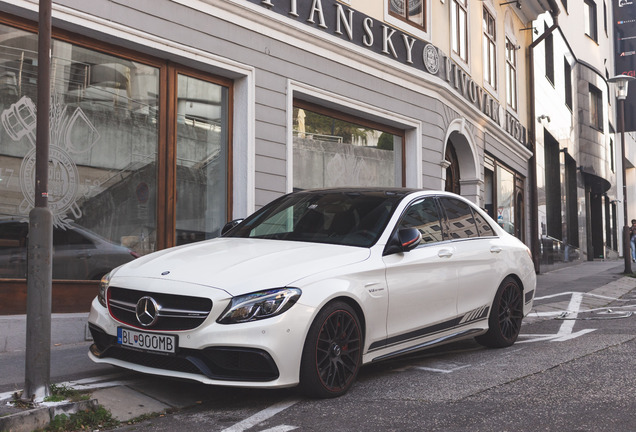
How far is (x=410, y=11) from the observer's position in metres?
14.1

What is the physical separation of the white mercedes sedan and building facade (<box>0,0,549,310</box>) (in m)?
2.61

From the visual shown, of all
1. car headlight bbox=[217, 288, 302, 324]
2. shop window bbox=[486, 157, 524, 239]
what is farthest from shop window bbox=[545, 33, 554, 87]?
car headlight bbox=[217, 288, 302, 324]

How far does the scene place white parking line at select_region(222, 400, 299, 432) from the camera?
14.2 feet

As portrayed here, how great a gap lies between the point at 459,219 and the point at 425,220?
2.20 ft

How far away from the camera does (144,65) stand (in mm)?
9219

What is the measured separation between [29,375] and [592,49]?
3719cm

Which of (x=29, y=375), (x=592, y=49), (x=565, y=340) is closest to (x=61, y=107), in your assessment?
(x=29, y=375)

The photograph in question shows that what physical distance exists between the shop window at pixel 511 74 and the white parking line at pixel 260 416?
17.7 meters

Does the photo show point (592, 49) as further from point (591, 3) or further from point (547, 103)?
point (547, 103)

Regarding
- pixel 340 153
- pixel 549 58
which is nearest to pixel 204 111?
pixel 340 153

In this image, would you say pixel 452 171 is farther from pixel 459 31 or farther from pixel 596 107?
pixel 596 107

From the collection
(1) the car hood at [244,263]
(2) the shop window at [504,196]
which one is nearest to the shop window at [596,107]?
(2) the shop window at [504,196]

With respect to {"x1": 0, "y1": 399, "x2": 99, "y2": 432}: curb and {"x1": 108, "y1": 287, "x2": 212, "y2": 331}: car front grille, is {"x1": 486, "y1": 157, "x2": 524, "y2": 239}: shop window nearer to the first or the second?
{"x1": 108, "y1": 287, "x2": 212, "y2": 331}: car front grille

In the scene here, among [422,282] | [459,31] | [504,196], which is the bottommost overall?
[422,282]
